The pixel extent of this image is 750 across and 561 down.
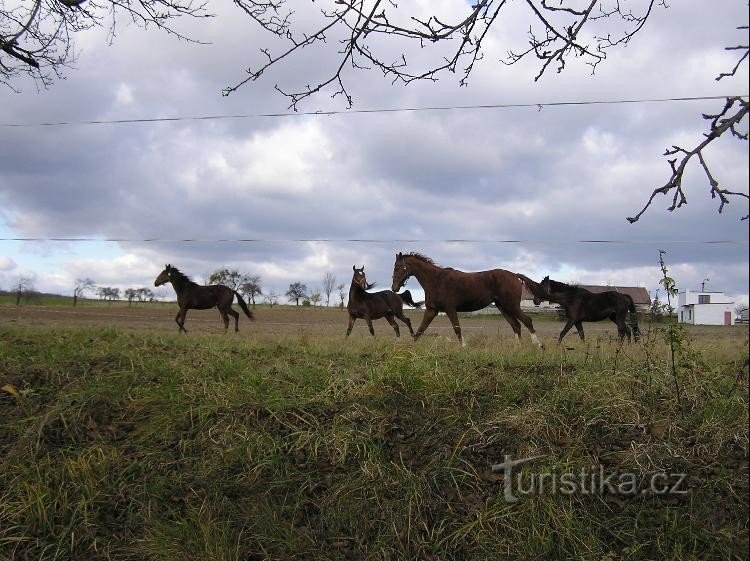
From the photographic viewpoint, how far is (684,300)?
4.97 m

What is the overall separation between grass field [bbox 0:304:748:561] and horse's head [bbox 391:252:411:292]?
6.29 metres

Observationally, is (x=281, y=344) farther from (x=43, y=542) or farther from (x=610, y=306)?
(x=610, y=306)

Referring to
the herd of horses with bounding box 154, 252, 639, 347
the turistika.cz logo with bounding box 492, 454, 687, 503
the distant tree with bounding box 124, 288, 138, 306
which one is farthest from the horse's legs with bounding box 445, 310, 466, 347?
the distant tree with bounding box 124, 288, 138, 306

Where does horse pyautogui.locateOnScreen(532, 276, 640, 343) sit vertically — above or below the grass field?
above

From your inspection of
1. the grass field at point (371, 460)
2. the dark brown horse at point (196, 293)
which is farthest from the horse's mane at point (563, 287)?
the dark brown horse at point (196, 293)

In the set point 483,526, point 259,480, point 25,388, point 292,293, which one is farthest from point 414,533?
point 292,293

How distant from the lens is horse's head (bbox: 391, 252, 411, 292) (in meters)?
12.7

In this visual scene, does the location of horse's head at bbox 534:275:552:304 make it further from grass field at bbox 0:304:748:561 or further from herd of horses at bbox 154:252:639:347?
grass field at bbox 0:304:748:561

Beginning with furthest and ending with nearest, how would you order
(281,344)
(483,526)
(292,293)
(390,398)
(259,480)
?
(292,293), (281,344), (390,398), (259,480), (483,526)

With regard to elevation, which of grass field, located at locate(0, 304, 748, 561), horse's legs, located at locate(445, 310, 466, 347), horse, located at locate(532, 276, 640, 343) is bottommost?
grass field, located at locate(0, 304, 748, 561)

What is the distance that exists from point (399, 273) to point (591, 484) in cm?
837

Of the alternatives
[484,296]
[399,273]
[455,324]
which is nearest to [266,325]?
[399,273]

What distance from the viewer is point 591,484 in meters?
4.63

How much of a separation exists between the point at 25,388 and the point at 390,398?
3.80m
